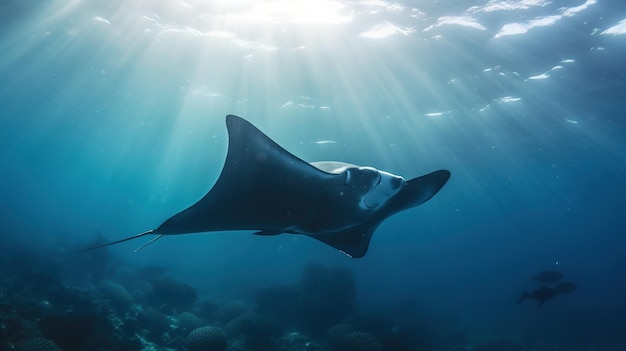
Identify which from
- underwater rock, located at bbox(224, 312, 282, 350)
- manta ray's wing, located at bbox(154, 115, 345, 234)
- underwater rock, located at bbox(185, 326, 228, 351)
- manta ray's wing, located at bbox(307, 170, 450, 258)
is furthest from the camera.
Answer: underwater rock, located at bbox(224, 312, 282, 350)

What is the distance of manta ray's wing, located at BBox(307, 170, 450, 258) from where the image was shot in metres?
4.38

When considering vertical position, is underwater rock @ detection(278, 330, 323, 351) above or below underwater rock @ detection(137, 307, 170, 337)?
below

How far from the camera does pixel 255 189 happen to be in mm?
3975

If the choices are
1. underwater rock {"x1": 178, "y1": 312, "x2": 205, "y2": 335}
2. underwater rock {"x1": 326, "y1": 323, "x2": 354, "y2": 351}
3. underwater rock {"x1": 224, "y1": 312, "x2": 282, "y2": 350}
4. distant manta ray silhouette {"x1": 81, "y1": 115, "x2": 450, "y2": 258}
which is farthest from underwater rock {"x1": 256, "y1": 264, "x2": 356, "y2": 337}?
distant manta ray silhouette {"x1": 81, "y1": 115, "x2": 450, "y2": 258}

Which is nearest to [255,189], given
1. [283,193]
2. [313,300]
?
[283,193]

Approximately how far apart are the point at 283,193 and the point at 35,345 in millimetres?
6772

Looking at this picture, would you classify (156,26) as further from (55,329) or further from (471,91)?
(471,91)

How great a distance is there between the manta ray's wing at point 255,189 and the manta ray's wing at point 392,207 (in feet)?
3.27

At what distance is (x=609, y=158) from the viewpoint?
28000 mm

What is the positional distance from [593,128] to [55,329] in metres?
27.9

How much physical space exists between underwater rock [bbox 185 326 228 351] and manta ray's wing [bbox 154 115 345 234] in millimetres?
6743

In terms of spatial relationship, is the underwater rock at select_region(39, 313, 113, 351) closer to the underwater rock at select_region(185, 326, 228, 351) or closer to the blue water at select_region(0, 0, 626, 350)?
the underwater rock at select_region(185, 326, 228, 351)

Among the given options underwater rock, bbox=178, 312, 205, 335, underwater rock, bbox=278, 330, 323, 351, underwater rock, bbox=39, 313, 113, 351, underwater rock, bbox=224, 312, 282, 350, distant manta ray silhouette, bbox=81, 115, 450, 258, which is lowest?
underwater rock, bbox=278, 330, 323, 351

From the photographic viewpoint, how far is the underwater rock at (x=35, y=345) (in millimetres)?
6736
